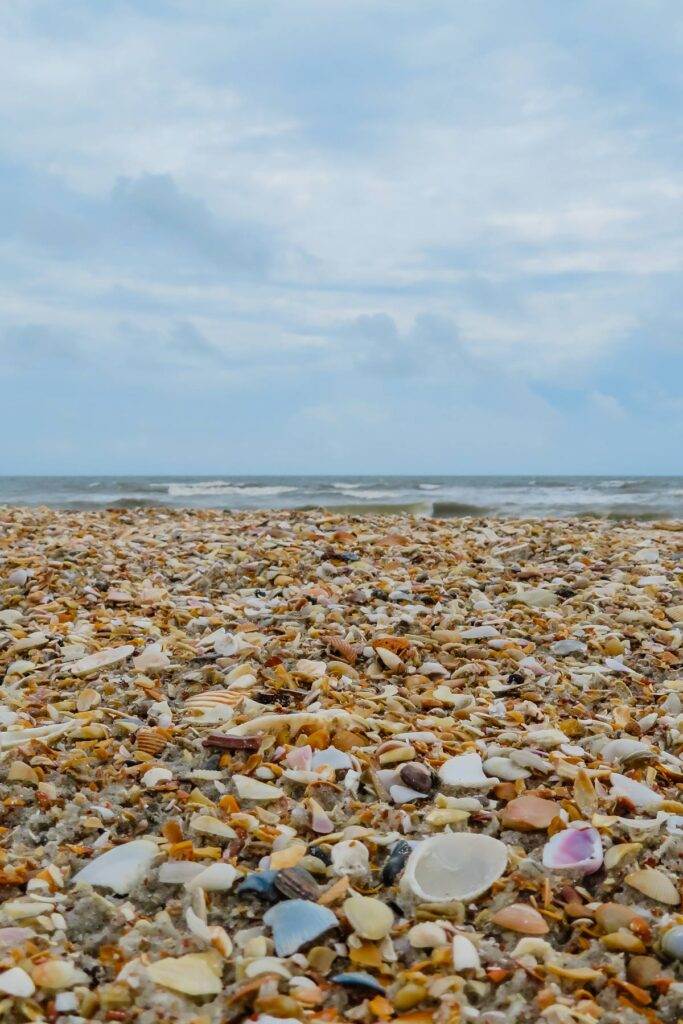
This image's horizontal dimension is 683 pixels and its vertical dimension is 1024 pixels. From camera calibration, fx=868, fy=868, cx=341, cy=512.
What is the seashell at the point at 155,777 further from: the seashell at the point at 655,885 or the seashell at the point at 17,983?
the seashell at the point at 655,885

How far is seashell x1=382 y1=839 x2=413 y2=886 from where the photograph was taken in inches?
86.1

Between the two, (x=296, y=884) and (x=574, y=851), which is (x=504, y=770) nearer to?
(x=574, y=851)

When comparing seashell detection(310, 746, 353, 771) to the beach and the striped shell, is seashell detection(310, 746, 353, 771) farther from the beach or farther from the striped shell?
the striped shell

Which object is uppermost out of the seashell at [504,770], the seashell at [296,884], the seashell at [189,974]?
the seashell at [504,770]

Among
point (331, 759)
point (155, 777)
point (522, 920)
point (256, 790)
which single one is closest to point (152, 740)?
point (155, 777)

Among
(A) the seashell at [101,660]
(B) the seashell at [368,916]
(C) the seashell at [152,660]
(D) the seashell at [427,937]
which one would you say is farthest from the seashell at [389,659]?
(D) the seashell at [427,937]

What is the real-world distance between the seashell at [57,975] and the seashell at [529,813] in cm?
116

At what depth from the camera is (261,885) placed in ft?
7.06

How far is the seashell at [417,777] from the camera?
8.52 ft

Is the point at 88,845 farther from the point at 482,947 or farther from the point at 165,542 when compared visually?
the point at 165,542

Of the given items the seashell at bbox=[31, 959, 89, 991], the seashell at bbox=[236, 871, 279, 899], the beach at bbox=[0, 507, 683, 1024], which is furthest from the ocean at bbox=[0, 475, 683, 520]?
the seashell at bbox=[31, 959, 89, 991]

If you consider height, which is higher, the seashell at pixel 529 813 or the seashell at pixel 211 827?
the seashell at pixel 529 813

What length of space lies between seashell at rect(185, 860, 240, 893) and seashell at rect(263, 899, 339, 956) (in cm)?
15

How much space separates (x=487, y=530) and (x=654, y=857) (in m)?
5.61
